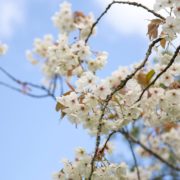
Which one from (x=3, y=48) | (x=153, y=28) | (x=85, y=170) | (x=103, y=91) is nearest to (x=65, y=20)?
(x=3, y=48)

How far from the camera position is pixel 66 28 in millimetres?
6621

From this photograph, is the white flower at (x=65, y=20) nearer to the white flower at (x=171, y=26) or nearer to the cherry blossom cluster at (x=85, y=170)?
the cherry blossom cluster at (x=85, y=170)

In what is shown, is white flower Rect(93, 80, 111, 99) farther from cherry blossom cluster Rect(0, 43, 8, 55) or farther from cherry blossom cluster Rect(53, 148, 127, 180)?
cherry blossom cluster Rect(0, 43, 8, 55)

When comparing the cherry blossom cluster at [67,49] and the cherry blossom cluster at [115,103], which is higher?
the cherry blossom cluster at [67,49]

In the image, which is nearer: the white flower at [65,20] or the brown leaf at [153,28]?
the brown leaf at [153,28]

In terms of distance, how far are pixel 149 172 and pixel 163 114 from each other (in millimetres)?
7623

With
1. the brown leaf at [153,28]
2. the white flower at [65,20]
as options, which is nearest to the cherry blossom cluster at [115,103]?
the brown leaf at [153,28]

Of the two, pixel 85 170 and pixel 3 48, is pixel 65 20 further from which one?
pixel 85 170

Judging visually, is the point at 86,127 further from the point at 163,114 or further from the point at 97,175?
the point at 163,114

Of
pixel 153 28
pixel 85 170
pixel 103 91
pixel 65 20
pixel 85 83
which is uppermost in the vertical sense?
pixel 65 20

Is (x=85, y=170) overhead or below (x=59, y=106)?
below

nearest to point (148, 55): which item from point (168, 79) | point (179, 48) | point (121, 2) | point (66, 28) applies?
point (179, 48)

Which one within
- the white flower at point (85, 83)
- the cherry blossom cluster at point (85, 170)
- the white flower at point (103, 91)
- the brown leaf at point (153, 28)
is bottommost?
the cherry blossom cluster at point (85, 170)

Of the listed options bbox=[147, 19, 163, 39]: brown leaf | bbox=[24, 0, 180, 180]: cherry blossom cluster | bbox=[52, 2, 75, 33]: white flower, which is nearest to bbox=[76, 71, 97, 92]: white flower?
bbox=[24, 0, 180, 180]: cherry blossom cluster
